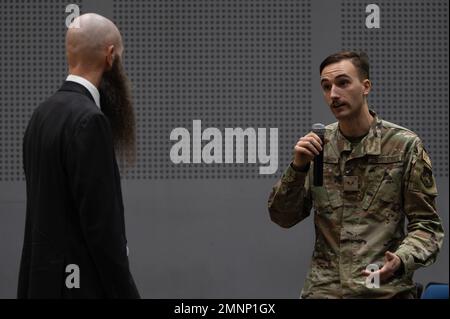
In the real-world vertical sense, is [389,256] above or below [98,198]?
below

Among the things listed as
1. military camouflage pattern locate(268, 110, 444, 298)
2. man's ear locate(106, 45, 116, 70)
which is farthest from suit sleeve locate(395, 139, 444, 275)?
man's ear locate(106, 45, 116, 70)

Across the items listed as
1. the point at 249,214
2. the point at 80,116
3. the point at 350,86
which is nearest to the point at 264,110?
the point at 249,214

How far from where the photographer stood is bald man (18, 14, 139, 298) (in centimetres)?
300

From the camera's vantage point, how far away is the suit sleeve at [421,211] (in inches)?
131

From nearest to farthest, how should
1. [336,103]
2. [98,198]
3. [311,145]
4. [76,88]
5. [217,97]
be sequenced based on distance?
[98,198] < [76,88] < [311,145] < [336,103] < [217,97]

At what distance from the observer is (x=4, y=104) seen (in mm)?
7465

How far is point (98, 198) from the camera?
9.82 feet

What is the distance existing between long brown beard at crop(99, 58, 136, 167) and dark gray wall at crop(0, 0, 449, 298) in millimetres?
3810

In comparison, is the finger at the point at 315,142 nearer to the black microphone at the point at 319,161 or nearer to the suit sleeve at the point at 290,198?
the black microphone at the point at 319,161

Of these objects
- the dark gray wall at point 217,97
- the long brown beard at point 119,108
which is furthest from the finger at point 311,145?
the dark gray wall at point 217,97

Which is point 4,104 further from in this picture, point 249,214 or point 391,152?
point 391,152

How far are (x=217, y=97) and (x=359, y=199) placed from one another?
4083 millimetres

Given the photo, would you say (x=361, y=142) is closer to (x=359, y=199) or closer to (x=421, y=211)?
(x=359, y=199)

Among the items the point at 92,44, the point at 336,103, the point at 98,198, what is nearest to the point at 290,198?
the point at 336,103
